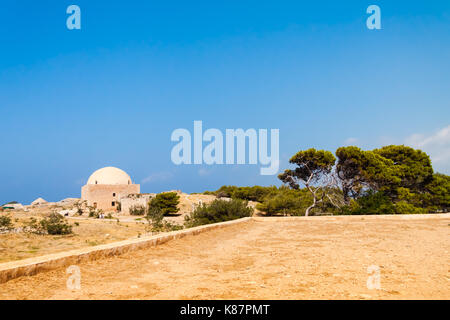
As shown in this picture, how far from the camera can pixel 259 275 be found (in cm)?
405

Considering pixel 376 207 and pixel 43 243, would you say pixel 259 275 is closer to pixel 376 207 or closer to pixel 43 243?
pixel 43 243

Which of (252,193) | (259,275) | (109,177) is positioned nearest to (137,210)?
(109,177)

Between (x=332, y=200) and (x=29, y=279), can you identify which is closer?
(x=29, y=279)

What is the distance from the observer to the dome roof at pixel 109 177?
148ft

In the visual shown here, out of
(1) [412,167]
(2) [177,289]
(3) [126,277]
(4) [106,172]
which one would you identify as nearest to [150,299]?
(2) [177,289]

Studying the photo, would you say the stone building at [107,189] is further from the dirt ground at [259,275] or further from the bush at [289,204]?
the dirt ground at [259,275]

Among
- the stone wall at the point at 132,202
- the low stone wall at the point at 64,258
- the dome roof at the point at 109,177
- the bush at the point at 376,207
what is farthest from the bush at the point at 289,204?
the dome roof at the point at 109,177

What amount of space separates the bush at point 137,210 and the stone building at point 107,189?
12.8 ft

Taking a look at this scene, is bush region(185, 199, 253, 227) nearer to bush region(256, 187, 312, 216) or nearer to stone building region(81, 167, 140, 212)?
bush region(256, 187, 312, 216)

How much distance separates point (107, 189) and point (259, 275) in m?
42.7

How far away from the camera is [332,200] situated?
21.7 metres

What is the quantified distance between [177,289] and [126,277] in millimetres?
989
